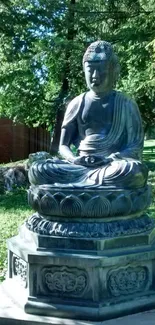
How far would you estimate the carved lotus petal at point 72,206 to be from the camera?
12.2ft

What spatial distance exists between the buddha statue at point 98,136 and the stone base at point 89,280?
19.9 inches

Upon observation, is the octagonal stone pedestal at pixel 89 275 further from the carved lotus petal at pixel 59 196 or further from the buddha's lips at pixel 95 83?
the buddha's lips at pixel 95 83

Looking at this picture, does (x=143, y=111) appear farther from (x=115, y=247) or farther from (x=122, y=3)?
(x=115, y=247)

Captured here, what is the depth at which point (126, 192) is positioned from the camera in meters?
3.78

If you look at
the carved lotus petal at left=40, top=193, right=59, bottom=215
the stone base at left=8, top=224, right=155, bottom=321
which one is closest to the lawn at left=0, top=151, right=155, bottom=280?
the stone base at left=8, top=224, right=155, bottom=321

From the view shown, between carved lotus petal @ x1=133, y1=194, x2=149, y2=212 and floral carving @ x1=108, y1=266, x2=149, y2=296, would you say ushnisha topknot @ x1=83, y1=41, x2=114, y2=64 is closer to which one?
carved lotus petal @ x1=133, y1=194, x2=149, y2=212

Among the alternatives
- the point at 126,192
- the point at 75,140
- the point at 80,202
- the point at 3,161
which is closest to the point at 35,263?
the point at 80,202

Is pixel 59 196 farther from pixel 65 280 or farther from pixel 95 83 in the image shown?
pixel 95 83

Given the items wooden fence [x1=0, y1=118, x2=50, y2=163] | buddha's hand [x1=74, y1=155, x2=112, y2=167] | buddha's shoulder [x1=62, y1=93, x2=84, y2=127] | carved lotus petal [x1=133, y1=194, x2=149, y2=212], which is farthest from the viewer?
wooden fence [x1=0, y1=118, x2=50, y2=163]

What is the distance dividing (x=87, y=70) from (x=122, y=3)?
1045cm

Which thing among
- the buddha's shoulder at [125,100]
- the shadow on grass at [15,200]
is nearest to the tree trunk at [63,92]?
the shadow on grass at [15,200]

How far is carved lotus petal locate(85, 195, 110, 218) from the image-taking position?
369 centimetres

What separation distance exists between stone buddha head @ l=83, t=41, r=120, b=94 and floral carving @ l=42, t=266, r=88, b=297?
4.91ft

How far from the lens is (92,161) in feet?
13.2
